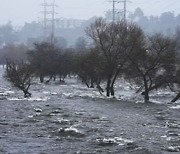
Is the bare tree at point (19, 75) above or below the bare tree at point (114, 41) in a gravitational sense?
below

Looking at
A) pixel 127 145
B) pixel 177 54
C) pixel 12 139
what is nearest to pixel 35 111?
pixel 12 139

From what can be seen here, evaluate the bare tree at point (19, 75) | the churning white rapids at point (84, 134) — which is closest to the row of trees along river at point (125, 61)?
the bare tree at point (19, 75)

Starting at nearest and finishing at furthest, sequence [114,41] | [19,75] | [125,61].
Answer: [19,75] < [125,61] < [114,41]

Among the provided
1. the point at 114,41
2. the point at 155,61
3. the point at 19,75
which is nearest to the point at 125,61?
the point at 114,41

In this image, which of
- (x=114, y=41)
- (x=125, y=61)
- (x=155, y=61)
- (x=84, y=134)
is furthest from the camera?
(x=114, y=41)

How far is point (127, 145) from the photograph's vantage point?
846 inches

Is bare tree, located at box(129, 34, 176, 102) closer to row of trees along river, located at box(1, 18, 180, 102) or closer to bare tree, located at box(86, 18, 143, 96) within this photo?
row of trees along river, located at box(1, 18, 180, 102)

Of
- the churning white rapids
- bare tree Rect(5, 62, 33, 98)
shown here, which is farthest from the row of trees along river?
the churning white rapids

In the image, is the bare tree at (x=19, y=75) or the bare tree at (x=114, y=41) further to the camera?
the bare tree at (x=114, y=41)

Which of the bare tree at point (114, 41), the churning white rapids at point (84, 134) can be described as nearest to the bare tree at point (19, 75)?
the bare tree at point (114, 41)

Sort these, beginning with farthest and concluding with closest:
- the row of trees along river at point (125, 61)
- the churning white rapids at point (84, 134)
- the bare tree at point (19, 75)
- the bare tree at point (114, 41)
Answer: the bare tree at point (114, 41) → the bare tree at point (19, 75) → the row of trees along river at point (125, 61) → the churning white rapids at point (84, 134)

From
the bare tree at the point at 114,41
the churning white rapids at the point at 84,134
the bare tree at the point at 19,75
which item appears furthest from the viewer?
the bare tree at the point at 114,41

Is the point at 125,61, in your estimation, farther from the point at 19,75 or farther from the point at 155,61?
the point at 19,75

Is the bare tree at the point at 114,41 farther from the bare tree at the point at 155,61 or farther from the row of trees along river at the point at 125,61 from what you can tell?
the bare tree at the point at 155,61
